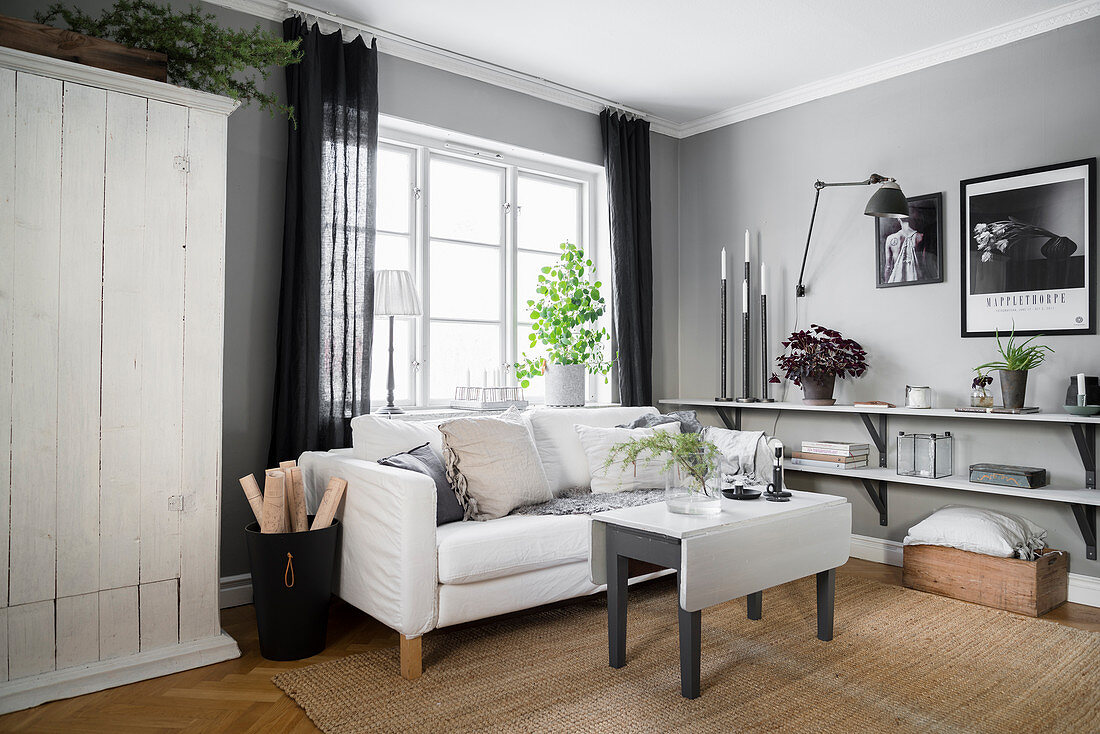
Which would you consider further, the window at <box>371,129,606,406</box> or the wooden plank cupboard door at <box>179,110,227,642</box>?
the window at <box>371,129,606,406</box>

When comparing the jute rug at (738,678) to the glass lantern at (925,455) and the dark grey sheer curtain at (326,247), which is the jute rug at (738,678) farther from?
the dark grey sheer curtain at (326,247)

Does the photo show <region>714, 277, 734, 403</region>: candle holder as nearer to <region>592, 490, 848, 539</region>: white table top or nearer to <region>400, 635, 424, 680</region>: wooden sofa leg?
<region>592, 490, 848, 539</region>: white table top

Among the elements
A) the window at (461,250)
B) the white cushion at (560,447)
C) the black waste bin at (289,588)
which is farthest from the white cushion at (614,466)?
the black waste bin at (289,588)

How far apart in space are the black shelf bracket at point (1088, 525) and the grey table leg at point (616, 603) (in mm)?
2146

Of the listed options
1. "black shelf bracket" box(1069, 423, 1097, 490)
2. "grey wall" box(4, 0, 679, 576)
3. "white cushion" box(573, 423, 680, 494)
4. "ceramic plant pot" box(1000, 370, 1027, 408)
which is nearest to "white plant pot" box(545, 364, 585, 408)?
"white cushion" box(573, 423, 680, 494)

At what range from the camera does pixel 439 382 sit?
389 centimetres

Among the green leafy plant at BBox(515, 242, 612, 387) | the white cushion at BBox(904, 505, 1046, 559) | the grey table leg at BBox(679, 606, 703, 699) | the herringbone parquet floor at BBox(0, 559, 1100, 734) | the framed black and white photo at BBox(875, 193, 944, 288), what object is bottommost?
the herringbone parquet floor at BBox(0, 559, 1100, 734)

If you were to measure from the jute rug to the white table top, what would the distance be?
49 cm

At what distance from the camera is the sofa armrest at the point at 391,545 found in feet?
7.59

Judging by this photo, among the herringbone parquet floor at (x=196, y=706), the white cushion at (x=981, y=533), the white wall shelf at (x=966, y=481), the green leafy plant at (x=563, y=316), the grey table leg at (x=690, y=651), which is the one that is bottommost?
the herringbone parquet floor at (x=196, y=706)

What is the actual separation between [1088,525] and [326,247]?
3.51 metres

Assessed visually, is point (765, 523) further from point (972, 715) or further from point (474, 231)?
point (474, 231)

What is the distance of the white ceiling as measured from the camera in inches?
127

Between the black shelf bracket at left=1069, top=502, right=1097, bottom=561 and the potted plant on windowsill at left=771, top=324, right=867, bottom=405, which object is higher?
the potted plant on windowsill at left=771, top=324, right=867, bottom=405
